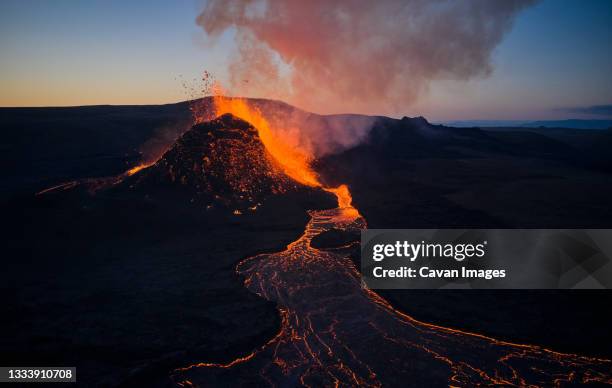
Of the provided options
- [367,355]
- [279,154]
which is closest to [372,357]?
[367,355]

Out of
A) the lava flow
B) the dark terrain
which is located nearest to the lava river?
the lava flow

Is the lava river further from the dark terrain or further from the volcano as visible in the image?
the volcano

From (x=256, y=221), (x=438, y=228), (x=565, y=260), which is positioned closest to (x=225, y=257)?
(x=256, y=221)

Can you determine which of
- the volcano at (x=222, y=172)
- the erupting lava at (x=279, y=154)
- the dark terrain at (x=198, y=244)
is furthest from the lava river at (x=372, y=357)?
the erupting lava at (x=279, y=154)

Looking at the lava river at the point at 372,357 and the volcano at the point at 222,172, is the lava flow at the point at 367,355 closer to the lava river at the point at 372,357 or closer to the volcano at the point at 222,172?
the lava river at the point at 372,357

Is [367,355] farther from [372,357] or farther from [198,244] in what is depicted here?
[198,244]

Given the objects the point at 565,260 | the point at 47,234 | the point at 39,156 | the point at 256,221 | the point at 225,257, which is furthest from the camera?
the point at 39,156

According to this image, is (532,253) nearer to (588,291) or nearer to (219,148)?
(588,291)
